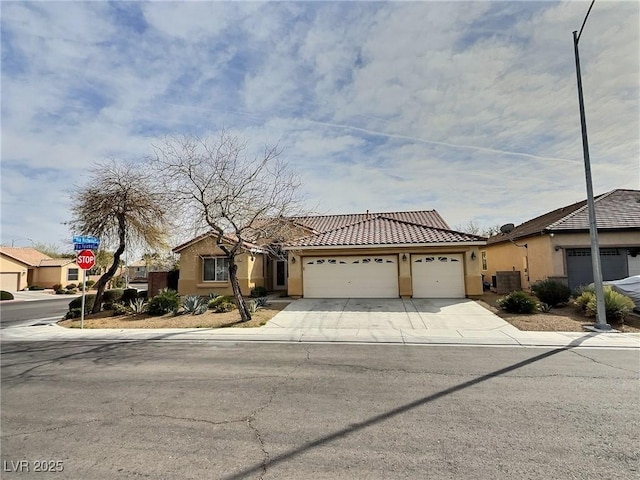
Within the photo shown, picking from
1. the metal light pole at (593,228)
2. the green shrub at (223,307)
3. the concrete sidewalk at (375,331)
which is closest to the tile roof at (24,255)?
the concrete sidewalk at (375,331)

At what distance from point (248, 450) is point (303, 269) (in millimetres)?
15296

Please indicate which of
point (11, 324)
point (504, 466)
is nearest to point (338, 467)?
point (504, 466)

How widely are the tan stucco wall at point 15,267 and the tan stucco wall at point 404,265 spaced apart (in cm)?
3563

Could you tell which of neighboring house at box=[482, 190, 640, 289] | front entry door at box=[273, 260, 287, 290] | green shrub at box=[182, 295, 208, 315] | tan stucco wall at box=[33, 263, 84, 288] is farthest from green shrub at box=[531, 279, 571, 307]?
tan stucco wall at box=[33, 263, 84, 288]

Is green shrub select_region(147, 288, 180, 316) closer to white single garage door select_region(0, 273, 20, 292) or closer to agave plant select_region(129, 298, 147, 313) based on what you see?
agave plant select_region(129, 298, 147, 313)

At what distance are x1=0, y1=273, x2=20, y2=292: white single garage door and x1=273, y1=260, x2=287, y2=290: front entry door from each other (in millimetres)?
31905

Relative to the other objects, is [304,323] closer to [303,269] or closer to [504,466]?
[303,269]

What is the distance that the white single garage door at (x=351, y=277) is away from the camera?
18.6 m

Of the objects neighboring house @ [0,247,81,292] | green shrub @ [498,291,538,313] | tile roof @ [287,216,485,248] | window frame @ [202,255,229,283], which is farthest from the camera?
neighboring house @ [0,247,81,292]

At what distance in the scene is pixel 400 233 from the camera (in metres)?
19.6

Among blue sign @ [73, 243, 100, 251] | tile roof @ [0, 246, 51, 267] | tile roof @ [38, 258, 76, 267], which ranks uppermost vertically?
tile roof @ [0, 246, 51, 267]

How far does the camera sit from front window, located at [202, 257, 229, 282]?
21.3 meters

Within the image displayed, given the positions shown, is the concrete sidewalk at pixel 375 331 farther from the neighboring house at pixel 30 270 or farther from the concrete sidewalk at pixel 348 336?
the neighboring house at pixel 30 270

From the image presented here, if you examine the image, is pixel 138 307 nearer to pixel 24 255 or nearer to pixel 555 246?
pixel 555 246
